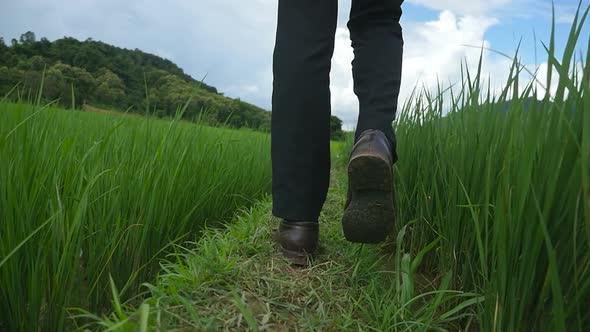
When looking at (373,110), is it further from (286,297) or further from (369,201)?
(286,297)

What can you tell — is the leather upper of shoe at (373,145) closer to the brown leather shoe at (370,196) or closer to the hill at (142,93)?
the brown leather shoe at (370,196)

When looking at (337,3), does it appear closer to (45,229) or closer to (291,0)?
(291,0)

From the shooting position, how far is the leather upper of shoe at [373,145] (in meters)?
1.01

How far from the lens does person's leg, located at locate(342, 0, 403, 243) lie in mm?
1017

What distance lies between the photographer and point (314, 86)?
1.14 meters

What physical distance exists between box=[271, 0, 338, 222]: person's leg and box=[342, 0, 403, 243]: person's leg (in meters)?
0.11

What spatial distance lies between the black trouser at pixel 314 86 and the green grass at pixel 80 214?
1.09ft

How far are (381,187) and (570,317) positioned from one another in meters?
0.46

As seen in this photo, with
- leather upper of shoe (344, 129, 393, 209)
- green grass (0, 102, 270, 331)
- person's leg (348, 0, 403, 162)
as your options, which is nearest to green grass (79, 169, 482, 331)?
green grass (0, 102, 270, 331)

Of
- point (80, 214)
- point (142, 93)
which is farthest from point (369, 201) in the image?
point (142, 93)

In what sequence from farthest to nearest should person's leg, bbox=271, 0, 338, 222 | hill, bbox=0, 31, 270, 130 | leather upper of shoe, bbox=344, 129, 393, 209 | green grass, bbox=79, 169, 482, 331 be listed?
hill, bbox=0, 31, 270, 130
person's leg, bbox=271, 0, 338, 222
leather upper of shoe, bbox=344, 129, 393, 209
green grass, bbox=79, 169, 482, 331

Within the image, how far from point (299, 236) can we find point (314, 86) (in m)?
0.39

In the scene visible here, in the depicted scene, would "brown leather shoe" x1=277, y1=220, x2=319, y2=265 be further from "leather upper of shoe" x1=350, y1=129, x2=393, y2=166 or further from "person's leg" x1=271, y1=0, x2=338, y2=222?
"leather upper of shoe" x1=350, y1=129, x2=393, y2=166

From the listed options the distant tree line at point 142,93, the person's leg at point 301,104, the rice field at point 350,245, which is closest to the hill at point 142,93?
the distant tree line at point 142,93
